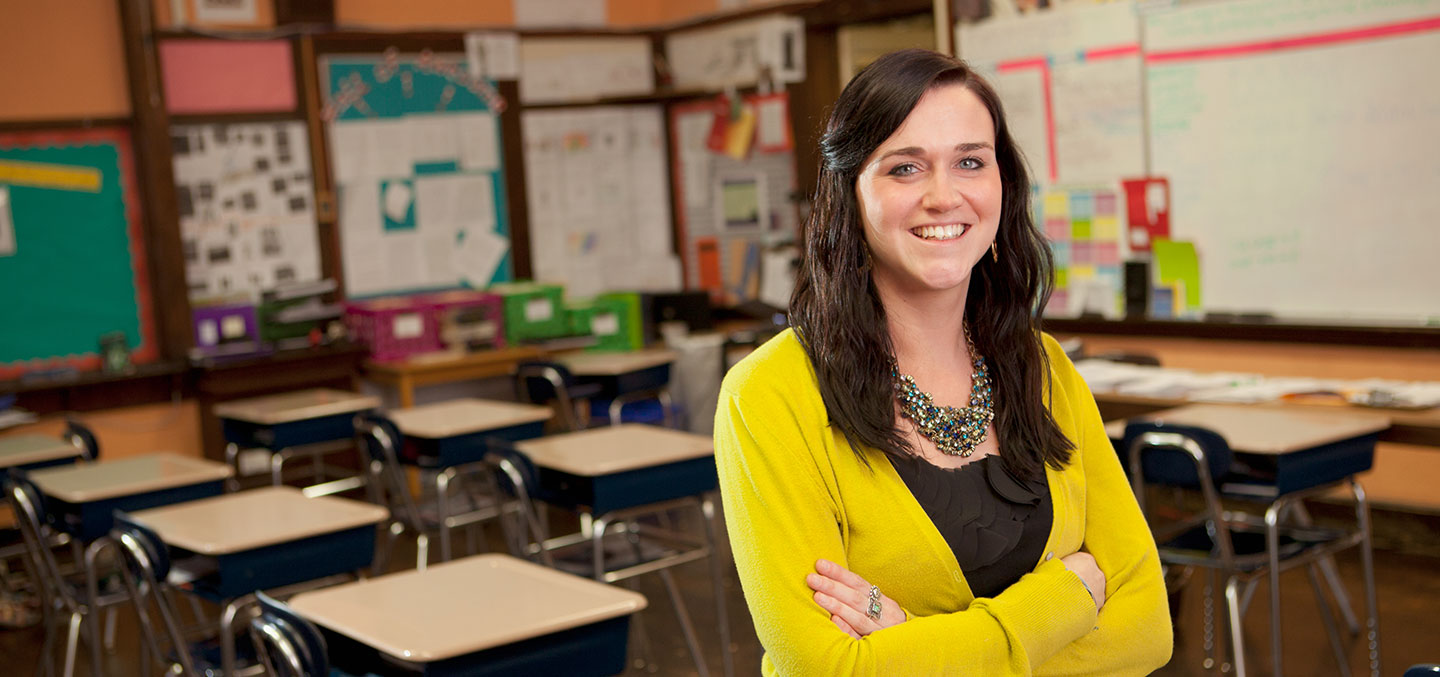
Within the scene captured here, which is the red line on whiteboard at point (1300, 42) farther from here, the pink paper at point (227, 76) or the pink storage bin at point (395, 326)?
the pink paper at point (227, 76)

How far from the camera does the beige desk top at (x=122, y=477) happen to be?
3.99m

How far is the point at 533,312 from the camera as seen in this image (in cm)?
722

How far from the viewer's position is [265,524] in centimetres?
340

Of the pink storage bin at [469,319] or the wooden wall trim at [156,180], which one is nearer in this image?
the wooden wall trim at [156,180]

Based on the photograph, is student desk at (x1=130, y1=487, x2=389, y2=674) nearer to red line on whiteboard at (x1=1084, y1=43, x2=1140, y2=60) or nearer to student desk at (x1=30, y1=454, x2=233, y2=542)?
student desk at (x1=30, y1=454, x2=233, y2=542)

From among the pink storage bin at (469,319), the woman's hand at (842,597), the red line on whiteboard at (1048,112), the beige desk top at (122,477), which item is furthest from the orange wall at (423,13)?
the woman's hand at (842,597)

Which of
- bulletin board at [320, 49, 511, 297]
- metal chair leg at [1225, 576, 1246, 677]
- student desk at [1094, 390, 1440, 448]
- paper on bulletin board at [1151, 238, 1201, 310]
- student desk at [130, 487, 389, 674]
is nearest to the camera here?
student desk at [130, 487, 389, 674]

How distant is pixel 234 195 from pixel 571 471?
368 centimetres

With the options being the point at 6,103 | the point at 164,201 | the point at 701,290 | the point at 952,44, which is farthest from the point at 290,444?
the point at 952,44

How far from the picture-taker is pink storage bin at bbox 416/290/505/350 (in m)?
6.97

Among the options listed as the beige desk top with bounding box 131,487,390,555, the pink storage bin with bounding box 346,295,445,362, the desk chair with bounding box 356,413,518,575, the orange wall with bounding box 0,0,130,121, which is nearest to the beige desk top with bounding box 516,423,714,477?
the desk chair with bounding box 356,413,518,575

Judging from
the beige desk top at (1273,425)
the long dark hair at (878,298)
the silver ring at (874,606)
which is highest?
the long dark hair at (878,298)

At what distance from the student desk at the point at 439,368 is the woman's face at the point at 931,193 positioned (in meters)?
5.42

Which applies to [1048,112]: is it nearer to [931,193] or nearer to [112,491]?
[112,491]
